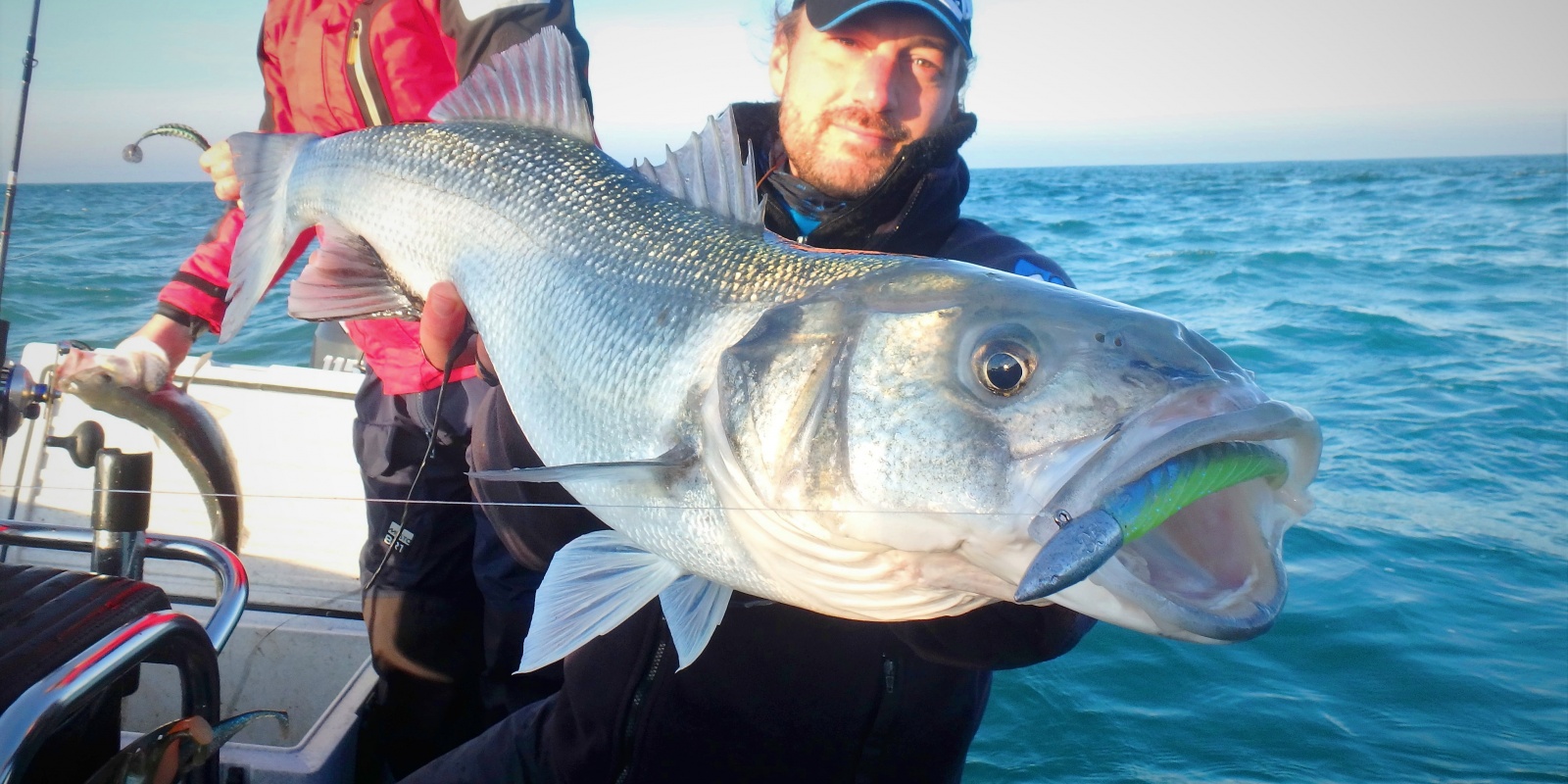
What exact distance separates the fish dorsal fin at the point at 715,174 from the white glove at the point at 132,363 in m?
2.13

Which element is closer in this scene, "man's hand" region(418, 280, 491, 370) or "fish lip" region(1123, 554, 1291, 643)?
"fish lip" region(1123, 554, 1291, 643)

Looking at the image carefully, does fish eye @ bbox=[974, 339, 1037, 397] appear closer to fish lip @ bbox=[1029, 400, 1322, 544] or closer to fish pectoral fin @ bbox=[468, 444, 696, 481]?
fish lip @ bbox=[1029, 400, 1322, 544]

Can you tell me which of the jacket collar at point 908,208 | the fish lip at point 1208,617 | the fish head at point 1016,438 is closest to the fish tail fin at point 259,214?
the jacket collar at point 908,208

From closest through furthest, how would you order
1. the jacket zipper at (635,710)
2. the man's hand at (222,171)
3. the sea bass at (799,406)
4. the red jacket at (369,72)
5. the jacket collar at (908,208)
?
the sea bass at (799,406) < the jacket zipper at (635,710) < the jacket collar at (908,208) < the red jacket at (369,72) < the man's hand at (222,171)

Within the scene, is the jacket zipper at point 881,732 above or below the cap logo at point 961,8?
below

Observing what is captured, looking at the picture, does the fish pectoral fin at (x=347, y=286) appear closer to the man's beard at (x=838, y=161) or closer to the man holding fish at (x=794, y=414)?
the man holding fish at (x=794, y=414)

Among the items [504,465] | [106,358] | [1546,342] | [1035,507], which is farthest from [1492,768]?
[1546,342]

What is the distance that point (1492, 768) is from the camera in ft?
11.9

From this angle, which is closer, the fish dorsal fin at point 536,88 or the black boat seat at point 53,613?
the black boat seat at point 53,613

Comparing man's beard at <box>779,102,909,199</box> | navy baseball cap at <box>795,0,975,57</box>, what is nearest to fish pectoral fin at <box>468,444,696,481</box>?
man's beard at <box>779,102,909,199</box>

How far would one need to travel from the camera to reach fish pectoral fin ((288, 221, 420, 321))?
2.22 meters

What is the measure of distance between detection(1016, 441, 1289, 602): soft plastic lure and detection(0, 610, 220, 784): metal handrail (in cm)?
151

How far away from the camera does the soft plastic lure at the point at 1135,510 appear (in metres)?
0.99

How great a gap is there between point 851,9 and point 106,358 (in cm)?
266
